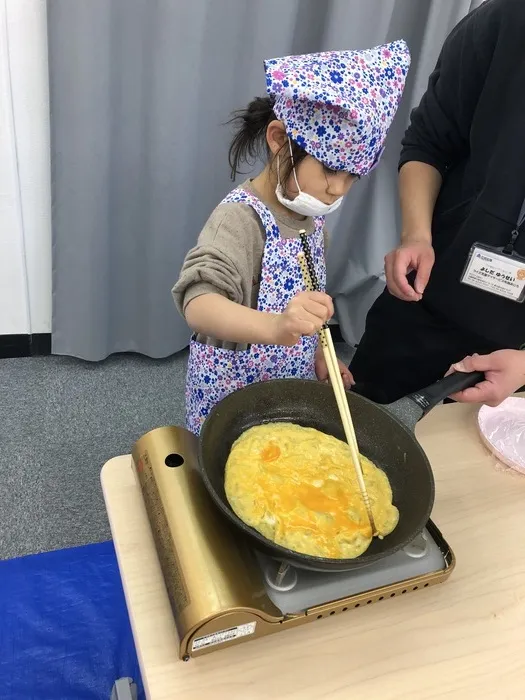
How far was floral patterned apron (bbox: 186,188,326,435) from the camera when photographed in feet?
3.53

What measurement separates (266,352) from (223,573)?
0.55m

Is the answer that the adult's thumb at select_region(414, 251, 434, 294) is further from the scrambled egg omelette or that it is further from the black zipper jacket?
the scrambled egg omelette

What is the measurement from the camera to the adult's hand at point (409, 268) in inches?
46.1

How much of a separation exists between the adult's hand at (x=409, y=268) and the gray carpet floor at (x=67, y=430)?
1138mm

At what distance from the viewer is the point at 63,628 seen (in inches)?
53.2

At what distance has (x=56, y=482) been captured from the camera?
181 centimetres

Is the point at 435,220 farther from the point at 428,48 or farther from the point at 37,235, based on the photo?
the point at 37,235

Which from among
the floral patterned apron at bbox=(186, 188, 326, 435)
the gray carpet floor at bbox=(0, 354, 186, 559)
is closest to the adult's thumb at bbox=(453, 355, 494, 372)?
the floral patterned apron at bbox=(186, 188, 326, 435)

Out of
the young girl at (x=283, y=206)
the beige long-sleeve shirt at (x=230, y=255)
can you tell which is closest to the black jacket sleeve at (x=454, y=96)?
the young girl at (x=283, y=206)

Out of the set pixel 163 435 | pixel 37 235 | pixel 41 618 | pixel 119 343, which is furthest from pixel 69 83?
pixel 41 618

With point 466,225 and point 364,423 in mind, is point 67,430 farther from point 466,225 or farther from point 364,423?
point 466,225

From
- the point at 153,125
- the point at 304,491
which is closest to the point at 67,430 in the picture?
the point at 153,125

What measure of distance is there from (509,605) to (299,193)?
2.45 feet

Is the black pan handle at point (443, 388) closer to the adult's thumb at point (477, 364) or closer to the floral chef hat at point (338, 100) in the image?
the adult's thumb at point (477, 364)
